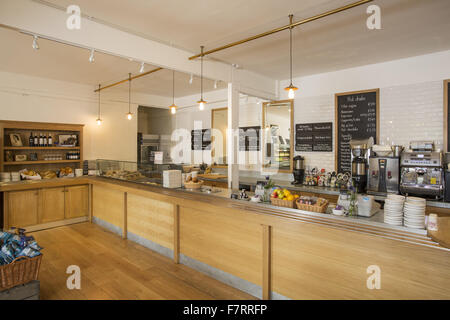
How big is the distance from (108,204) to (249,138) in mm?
3705

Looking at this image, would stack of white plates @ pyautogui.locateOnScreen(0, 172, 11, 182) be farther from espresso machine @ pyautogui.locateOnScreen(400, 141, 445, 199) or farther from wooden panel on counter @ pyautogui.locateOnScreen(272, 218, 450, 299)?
espresso machine @ pyautogui.locateOnScreen(400, 141, 445, 199)

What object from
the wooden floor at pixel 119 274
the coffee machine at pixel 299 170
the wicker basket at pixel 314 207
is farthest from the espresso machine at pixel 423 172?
the wooden floor at pixel 119 274

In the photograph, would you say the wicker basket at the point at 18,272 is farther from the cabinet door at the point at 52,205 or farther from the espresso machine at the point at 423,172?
the espresso machine at the point at 423,172

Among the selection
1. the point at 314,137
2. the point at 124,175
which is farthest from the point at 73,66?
the point at 314,137

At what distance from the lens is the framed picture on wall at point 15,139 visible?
18.9ft

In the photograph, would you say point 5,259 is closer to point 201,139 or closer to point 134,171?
point 134,171

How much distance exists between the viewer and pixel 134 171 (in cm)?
513

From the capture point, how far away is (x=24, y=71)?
18.8ft

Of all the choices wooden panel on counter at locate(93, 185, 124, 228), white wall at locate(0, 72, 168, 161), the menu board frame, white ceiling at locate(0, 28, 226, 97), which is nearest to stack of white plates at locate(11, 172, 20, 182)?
white wall at locate(0, 72, 168, 161)

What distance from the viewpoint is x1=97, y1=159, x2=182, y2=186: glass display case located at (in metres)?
4.63

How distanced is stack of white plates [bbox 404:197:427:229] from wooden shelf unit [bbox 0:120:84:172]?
6.82 m

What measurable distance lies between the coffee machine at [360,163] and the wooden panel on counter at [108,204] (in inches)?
164

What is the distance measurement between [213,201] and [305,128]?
3585 mm
